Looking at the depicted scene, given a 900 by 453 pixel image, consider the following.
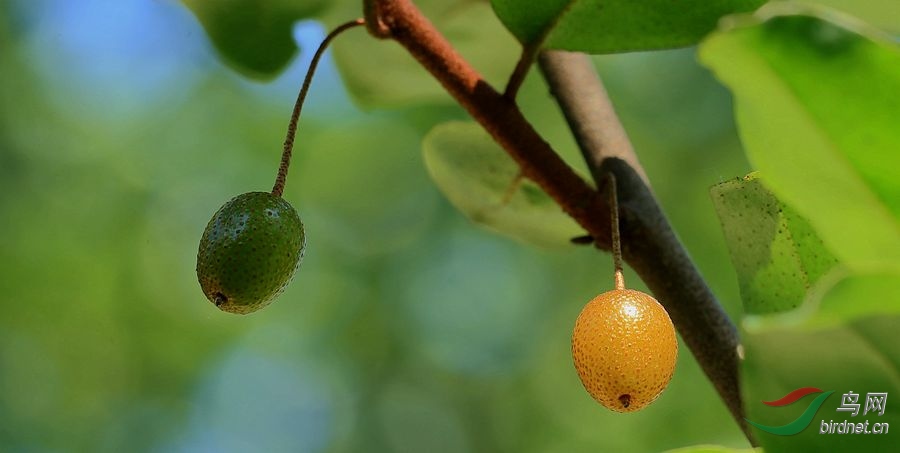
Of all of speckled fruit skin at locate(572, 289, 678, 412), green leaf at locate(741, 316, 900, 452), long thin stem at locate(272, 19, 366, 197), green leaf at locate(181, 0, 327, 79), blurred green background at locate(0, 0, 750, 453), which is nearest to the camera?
green leaf at locate(741, 316, 900, 452)

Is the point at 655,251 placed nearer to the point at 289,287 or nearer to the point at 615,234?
the point at 615,234

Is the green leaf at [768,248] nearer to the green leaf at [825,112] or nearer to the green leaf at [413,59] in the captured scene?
the green leaf at [825,112]

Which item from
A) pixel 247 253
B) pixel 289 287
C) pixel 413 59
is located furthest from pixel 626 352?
pixel 289 287

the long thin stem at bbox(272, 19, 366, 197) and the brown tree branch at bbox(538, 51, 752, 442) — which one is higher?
the long thin stem at bbox(272, 19, 366, 197)

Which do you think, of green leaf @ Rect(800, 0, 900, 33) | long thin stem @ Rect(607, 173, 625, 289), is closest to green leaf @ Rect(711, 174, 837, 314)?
long thin stem @ Rect(607, 173, 625, 289)

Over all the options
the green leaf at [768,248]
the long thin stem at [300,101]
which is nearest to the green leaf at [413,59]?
the long thin stem at [300,101]

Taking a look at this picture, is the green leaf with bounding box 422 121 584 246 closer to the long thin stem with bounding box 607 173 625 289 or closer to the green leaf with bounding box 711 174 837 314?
the long thin stem with bounding box 607 173 625 289
